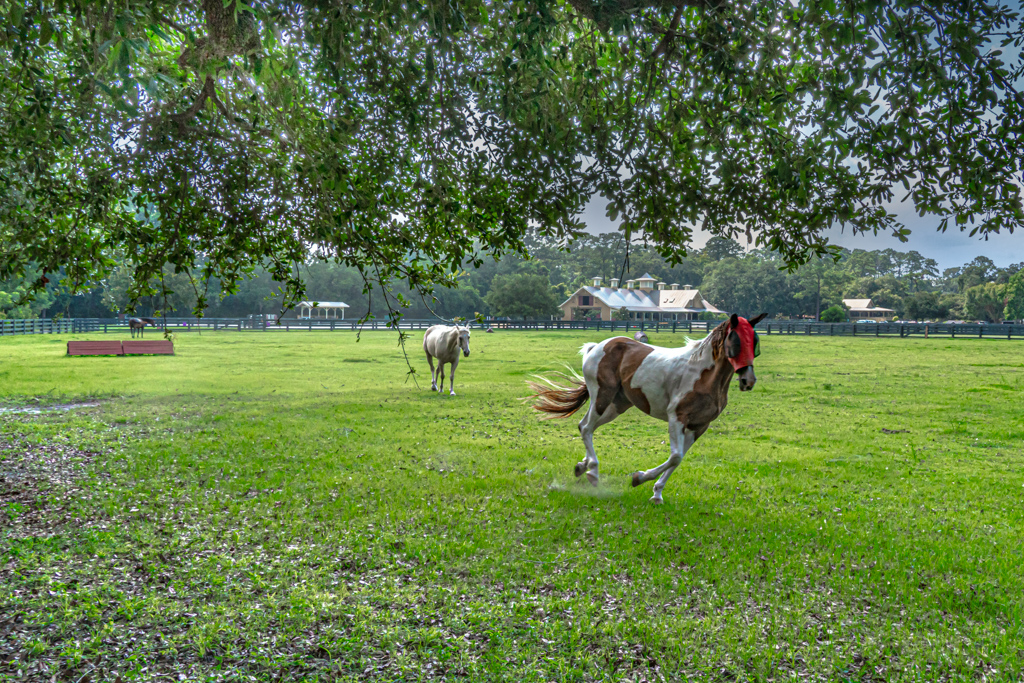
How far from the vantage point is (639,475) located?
22.3ft

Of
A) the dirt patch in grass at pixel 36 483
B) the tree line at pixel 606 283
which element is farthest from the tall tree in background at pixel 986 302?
the dirt patch in grass at pixel 36 483

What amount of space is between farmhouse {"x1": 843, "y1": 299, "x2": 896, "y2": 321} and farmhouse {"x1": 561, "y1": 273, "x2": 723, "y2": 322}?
25886 mm

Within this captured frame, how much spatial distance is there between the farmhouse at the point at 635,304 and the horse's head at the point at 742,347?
67112mm

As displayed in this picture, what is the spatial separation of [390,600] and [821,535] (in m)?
4.58

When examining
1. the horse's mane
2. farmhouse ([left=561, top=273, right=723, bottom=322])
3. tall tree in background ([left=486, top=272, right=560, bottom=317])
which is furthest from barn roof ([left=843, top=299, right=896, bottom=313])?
the horse's mane

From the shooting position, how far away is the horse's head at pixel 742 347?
580cm

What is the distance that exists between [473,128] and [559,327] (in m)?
53.4

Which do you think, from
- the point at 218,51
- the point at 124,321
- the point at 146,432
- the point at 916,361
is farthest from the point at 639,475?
the point at 124,321

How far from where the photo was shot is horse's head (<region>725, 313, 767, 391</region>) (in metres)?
5.80

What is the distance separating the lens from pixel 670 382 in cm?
702

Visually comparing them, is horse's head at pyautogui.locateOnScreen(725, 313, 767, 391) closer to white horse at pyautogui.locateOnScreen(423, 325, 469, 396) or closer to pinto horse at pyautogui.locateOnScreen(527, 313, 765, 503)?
pinto horse at pyautogui.locateOnScreen(527, 313, 765, 503)

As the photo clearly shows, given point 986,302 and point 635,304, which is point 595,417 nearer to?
point 635,304

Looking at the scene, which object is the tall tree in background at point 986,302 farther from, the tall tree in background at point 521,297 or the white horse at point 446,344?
the white horse at point 446,344

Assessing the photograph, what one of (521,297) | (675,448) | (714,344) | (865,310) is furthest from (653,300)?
(714,344)
